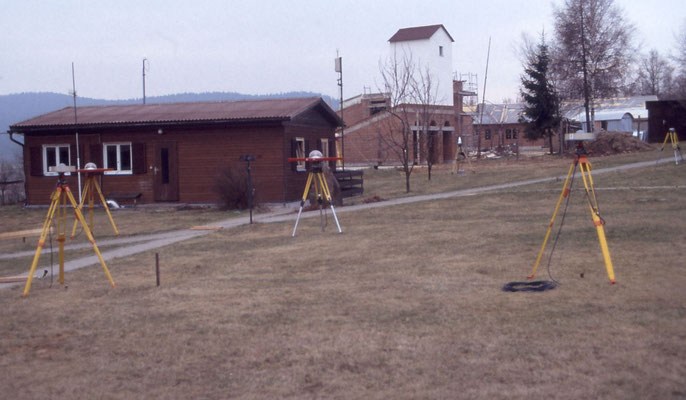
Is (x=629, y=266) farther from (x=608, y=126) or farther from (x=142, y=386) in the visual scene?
(x=608, y=126)

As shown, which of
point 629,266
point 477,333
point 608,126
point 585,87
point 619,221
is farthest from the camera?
point 608,126

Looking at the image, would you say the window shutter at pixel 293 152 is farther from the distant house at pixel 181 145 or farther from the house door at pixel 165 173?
the house door at pixel 165 173

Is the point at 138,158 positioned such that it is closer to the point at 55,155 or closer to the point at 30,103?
the point at 55,155

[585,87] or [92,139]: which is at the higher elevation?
[585,87]

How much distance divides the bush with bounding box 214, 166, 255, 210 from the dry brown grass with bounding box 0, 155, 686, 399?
888 cm

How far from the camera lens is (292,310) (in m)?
7.66

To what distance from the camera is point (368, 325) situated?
6.86 metres

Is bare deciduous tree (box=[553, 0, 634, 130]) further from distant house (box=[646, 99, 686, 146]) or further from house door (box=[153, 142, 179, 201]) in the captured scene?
house door (box=[153, 142, 179, 201])

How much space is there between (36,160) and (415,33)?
34.8 meters

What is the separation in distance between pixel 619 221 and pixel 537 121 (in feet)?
113

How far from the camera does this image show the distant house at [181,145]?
2305 centimetres

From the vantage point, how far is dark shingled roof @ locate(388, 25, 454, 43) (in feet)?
174

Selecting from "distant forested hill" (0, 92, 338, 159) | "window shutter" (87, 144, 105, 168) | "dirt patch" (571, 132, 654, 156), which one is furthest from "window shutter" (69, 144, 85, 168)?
"distant forested hill" (0, 92, 338, 159)

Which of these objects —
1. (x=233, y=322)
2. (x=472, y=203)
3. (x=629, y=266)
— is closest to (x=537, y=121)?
(x=472, y=203)
